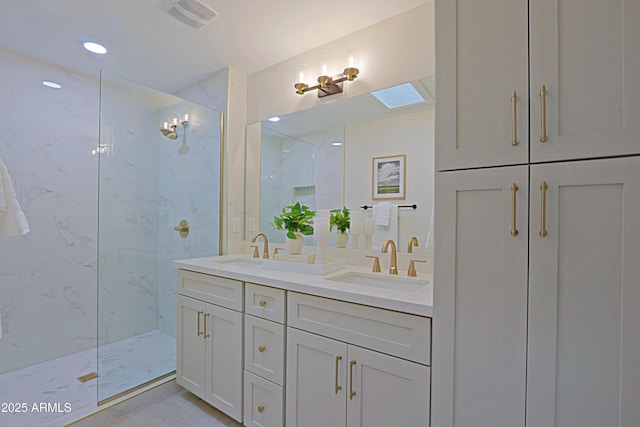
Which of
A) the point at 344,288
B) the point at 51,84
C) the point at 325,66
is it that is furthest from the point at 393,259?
the point at 51,84

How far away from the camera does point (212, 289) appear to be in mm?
1883

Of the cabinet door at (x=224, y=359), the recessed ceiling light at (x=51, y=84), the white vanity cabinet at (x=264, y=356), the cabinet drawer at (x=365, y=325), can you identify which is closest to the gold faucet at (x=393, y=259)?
the cabinet drawer at (x=365, y=325)

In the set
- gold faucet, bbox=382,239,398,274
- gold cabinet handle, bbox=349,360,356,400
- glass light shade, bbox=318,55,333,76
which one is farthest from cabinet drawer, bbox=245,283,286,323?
glass light shade, bbox=318,55,333,76

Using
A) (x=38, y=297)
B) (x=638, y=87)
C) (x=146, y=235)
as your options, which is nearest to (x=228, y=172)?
(x=146, y=235)

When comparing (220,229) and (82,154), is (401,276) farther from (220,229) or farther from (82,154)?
(82,154)

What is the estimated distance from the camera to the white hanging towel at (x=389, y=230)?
187 cm

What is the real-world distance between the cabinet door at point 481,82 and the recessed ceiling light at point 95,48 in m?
2.28

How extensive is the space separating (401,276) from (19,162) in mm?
2841

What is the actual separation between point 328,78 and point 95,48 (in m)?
1.69

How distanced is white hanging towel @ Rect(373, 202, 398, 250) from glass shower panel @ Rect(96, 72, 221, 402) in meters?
1.35

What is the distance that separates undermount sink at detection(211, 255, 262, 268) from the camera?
7.34ft

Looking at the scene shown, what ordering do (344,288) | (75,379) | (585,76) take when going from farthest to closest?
1. (75,379)
2. (344,288)
3. (585,76)

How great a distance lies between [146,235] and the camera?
290 centimetres

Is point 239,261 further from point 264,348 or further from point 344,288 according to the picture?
point 344,288
